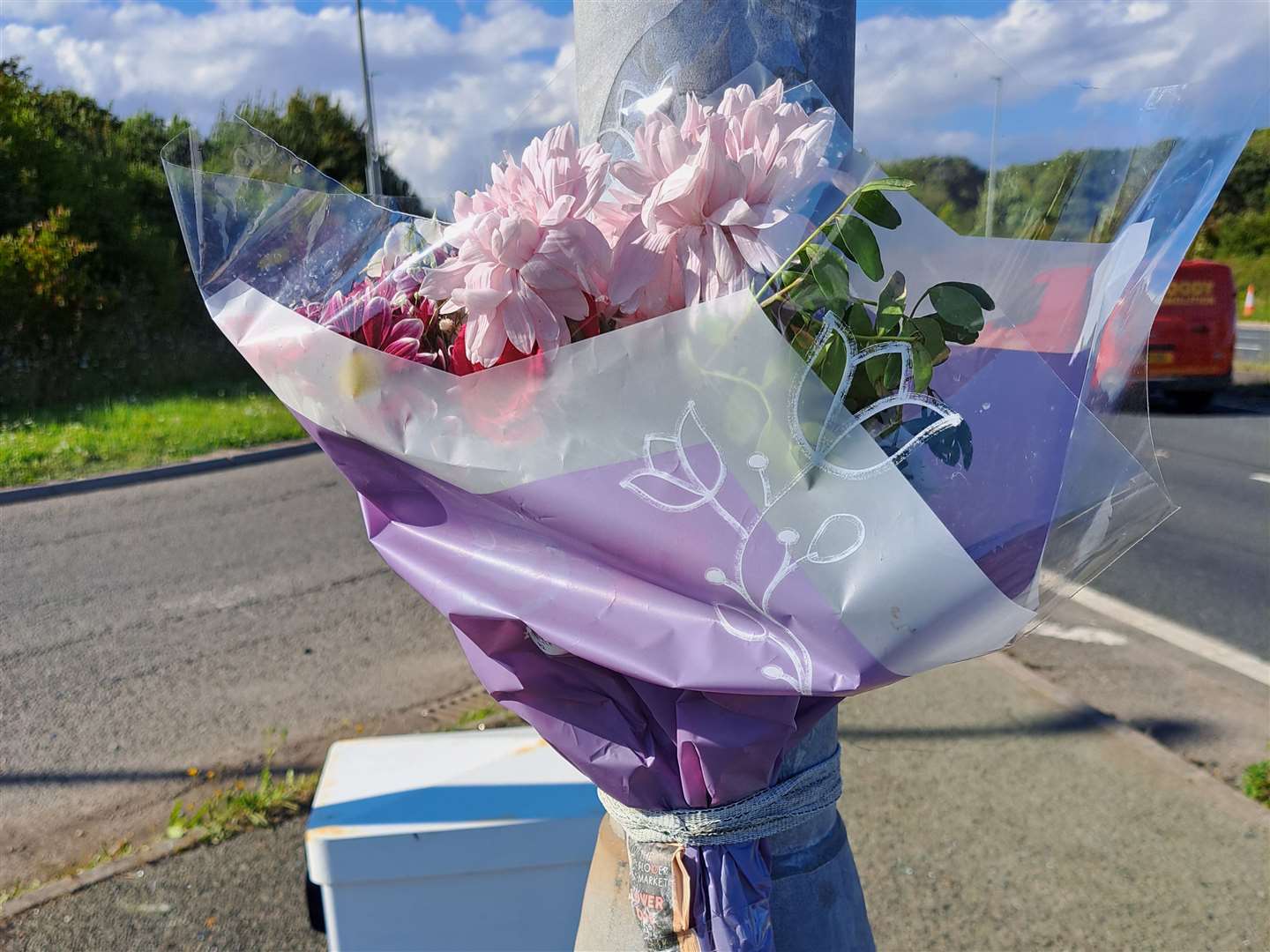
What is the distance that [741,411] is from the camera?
3.46 feet

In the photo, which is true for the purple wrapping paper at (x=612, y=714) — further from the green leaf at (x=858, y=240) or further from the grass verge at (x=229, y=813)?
the grass verge at (x=229, y=813)

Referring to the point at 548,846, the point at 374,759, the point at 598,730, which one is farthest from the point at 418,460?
the point at 374,759

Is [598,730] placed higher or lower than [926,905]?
higher

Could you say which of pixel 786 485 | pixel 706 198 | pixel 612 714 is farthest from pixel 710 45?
pixel 612 714

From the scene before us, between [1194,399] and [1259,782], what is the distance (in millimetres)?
12147

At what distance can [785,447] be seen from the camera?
1.04 m

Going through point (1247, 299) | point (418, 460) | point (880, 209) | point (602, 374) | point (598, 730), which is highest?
point (880, 209)

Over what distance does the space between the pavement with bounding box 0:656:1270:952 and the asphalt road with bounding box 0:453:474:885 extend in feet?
2.22

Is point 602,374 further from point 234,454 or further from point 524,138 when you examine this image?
point 234,454

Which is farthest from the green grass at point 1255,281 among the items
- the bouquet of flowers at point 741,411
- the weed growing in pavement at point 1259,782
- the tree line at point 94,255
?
the bouquet of flowers at point 741,411

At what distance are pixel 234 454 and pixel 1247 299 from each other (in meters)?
31.0

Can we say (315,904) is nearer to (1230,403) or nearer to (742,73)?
(742,73)

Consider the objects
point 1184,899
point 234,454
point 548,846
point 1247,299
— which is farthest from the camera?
point 1247,299

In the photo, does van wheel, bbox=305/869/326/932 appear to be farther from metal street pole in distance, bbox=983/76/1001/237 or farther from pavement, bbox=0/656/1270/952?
metal street pole in distance, bbox=983/76/1001/237
